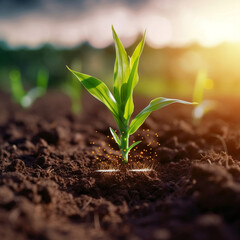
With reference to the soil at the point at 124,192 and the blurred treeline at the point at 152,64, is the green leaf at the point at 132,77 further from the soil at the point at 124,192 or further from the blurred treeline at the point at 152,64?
the blurred treeline at the point at 152,64

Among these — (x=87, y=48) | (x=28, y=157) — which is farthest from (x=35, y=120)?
(x=87, y=48)

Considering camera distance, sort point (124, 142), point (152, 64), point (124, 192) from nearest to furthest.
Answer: point (124, 192) < point (124, 142) < point (152, 64)

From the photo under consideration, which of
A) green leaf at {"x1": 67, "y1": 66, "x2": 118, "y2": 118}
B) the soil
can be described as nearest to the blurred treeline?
the soil

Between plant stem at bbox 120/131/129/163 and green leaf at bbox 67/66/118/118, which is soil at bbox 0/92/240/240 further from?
green leaf at bbox 67/66/118/118

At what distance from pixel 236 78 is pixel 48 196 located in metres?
7.90

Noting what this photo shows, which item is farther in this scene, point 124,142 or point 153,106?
point 124,142

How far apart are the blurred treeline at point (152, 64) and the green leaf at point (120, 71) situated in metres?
5.08

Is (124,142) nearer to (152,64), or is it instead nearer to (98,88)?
(98,88)

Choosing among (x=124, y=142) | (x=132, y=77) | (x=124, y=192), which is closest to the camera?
(x=124, y=192)

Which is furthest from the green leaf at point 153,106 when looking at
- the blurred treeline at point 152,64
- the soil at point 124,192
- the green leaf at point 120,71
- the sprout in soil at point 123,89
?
the blurred treeline at point 152,64

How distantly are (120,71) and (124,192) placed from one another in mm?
788

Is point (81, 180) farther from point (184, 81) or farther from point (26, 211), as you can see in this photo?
point (184, 81)

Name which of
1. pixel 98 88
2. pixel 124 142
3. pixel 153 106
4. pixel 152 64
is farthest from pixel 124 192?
pixel 152 64

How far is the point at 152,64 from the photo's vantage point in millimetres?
10836
